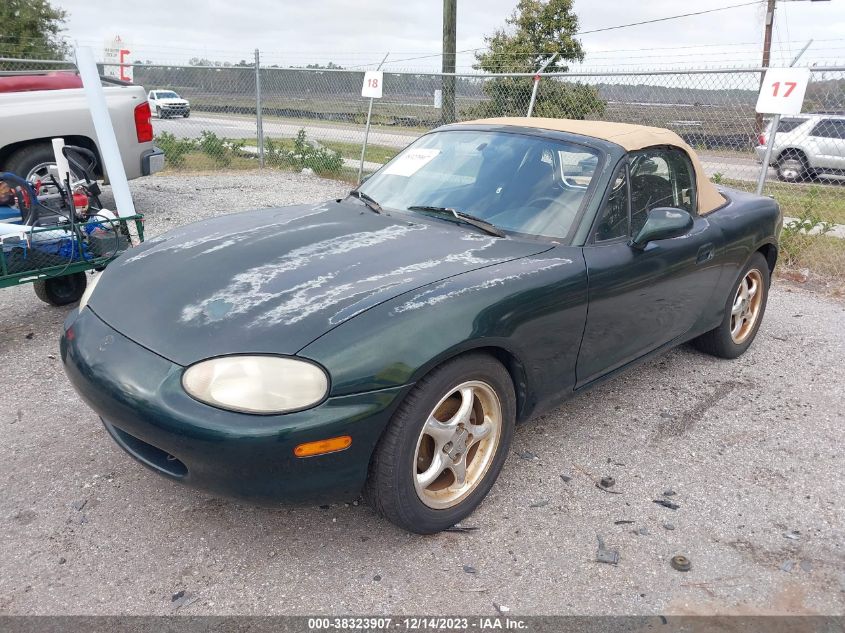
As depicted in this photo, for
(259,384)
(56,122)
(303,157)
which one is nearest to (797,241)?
(259,384)

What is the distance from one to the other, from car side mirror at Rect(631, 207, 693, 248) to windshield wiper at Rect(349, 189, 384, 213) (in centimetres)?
128

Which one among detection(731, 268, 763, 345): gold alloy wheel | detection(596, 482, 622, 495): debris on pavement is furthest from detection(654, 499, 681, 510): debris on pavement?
detection(731, 268, 763, 345): gold alloy wheel

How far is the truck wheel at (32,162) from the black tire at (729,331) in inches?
247

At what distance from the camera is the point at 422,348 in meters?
2.24

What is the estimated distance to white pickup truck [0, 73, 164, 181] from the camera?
6781mm

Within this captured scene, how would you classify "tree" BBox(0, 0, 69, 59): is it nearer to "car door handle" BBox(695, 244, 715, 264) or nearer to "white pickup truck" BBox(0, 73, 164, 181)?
"white pickup truck" BBox(0, 73, 164, 181)

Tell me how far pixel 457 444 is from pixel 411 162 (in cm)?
179

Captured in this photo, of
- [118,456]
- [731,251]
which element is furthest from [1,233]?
[731,251]

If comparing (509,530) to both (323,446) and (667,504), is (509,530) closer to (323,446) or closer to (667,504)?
(667,504)

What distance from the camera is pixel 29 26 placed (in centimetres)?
2348

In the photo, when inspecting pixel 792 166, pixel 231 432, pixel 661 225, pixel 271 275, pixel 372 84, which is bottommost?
pixel 231 432

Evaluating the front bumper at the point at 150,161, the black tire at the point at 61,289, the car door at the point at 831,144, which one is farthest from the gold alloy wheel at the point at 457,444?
the car door at the point at 831,144

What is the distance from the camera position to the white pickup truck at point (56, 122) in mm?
6781

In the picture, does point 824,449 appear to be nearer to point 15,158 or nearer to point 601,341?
point 601,341
